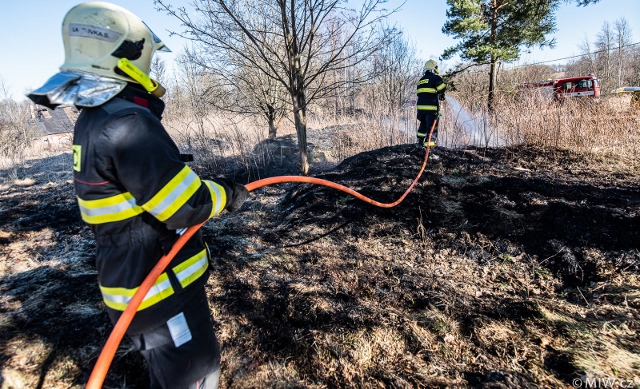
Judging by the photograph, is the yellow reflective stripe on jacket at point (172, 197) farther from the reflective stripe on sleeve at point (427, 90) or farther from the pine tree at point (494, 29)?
the pine tree at point (494, 29)

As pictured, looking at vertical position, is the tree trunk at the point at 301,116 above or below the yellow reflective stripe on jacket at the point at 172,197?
above

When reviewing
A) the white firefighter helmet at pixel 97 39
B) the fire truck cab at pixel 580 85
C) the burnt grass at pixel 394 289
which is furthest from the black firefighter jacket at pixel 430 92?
the fire truck cab at pixel 580 85

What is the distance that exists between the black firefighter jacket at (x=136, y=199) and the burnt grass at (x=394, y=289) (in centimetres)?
101

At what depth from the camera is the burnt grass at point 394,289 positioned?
1962mm

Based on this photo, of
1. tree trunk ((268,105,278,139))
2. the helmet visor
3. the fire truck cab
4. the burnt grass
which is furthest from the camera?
the fire truck cab

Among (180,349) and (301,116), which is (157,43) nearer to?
(180,349)

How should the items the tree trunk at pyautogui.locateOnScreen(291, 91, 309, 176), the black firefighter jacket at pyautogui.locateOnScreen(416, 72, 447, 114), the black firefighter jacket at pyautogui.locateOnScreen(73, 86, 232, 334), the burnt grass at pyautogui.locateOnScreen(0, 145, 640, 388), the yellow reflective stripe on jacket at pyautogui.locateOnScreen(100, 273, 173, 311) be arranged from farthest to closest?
the black firefighter jacket at pyautogui.locateOnScreen(416, 72, 447, 114) < the tree trunk at pyautogui.locateOnScreen(291, 91, 309, 176) < the burnt grass at pyautogui.locateOnScreen(0, 145, 640, 388) < the yellow reflective stripe on jacket at pyautogui.locateOnScreen(100, 273, 173, 311) < the black firefighter jacket at pyautogui.locateOnScreen(73, 86, 232, 334)

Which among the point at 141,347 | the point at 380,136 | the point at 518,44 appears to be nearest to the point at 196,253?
the point at 141,347

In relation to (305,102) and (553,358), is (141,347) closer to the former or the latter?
(553,358)

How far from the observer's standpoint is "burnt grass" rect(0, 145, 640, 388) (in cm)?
196

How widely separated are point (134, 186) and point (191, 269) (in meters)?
0.42

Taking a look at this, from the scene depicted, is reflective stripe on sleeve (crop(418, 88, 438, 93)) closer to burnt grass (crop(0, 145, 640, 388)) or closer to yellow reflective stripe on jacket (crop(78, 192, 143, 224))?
burnt grass (crop(0, 145, 640, 388))

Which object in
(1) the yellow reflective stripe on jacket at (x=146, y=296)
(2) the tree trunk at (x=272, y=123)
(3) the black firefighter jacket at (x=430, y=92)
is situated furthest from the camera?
(2) the tree trunk at (x=272, y=123)

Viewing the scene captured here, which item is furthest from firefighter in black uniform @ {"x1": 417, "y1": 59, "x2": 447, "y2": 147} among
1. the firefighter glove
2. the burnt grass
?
the firefighter glove
